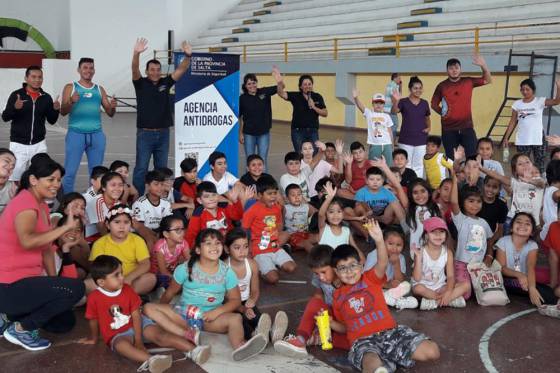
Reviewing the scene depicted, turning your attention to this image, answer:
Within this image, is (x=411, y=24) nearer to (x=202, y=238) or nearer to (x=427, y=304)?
(x=427, y=304)

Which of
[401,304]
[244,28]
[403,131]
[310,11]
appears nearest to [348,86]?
[310,11]

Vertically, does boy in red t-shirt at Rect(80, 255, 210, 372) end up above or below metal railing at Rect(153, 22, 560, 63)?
below

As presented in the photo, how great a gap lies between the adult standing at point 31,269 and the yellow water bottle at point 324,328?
175 cm

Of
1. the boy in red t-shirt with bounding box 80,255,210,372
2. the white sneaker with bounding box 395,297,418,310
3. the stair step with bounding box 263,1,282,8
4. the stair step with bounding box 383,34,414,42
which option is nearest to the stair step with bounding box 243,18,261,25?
the stair step with bounding box 263,1,282,8

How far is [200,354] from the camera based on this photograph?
4.19 m

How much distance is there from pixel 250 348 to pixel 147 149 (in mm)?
4718

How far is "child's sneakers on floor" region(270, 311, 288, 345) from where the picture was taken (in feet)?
15.1

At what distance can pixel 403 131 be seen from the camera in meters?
9.28

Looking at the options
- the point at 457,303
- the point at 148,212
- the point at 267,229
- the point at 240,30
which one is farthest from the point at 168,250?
the point at 240,30

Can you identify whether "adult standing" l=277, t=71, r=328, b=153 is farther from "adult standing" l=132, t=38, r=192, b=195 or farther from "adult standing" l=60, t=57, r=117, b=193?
"adult standing" l=60, t=57, r=117, b=193

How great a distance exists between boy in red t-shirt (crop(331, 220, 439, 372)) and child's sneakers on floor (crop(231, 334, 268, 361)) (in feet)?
1.90

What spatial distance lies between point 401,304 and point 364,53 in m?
17.0

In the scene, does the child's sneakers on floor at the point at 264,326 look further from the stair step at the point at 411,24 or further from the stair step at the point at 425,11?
the stair step at the point at 425,11

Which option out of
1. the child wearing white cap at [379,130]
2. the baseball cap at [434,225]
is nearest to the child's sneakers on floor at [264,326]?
the baseball cap at [434,225]
